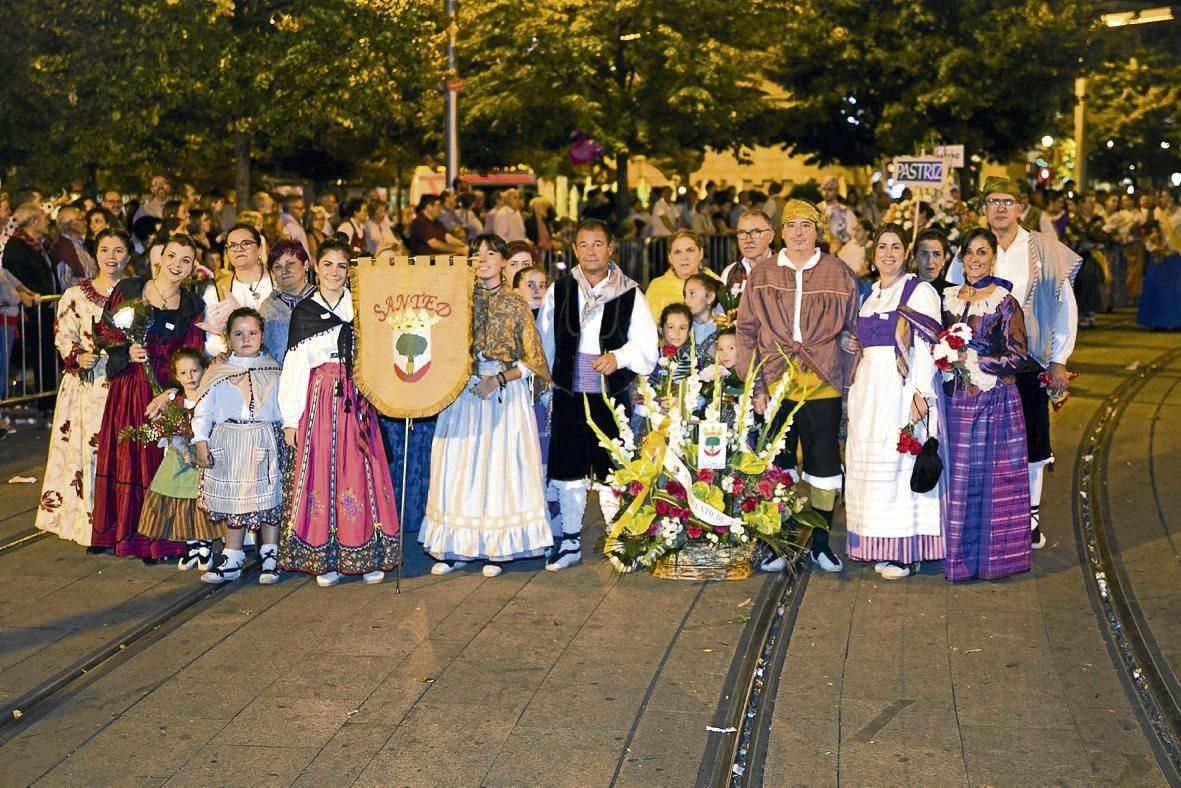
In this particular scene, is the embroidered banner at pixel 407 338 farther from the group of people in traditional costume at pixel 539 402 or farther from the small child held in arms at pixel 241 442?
the small child held in arms at pixel 241 442

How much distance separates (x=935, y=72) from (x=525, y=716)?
30.7m

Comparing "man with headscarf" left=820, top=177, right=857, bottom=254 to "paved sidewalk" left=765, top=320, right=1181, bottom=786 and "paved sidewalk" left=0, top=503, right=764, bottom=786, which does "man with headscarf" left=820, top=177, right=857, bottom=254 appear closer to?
"paved sidewalk" left=765, top=320, right=1181, bottom=786

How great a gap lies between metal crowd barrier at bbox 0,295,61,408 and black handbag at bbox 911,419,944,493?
836cm

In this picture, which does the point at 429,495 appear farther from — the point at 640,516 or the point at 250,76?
the point at 250,76

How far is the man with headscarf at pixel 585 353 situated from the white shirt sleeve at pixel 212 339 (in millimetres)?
1741

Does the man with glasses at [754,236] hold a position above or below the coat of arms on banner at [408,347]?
above

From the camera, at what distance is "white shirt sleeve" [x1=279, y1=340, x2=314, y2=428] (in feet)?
29.8

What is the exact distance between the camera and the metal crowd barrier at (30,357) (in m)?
14.7

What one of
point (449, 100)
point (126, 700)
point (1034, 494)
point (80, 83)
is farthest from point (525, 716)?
point (449, 100)

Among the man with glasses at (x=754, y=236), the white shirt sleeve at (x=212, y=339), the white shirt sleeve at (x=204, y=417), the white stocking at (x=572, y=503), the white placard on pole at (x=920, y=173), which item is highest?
the white placard on pole at (x=920, y=173)

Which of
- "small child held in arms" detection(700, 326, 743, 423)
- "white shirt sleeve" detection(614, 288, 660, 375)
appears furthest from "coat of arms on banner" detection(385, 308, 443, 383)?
"small child held in arms" detection(700, 326, 743, 423)

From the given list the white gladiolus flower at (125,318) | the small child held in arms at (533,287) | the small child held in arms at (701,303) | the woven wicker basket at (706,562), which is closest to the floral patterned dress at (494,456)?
the woven wicker basket at (706,562)

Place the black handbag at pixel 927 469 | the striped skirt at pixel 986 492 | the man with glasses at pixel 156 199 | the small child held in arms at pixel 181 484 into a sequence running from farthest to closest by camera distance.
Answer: the man with glasses at pixel 156 199 → the small child held in arms at pixel 181 484 → the striped skirt at pixel 986 492 → the black handbag at pixel 927 469

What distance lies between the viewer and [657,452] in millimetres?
9242
